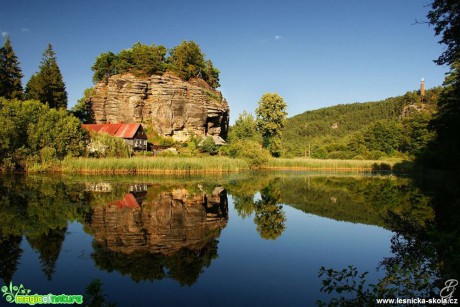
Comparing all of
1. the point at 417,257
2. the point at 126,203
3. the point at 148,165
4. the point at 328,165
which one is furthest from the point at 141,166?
the point at 417,257

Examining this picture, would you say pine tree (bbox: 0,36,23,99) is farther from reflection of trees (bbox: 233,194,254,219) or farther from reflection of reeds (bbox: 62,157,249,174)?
reflection of trees (bbox: 233,194,254,219)

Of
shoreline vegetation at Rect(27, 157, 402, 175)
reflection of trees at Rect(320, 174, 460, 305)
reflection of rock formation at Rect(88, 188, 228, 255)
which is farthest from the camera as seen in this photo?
shoreline vegetation at Rect(27, 157, 402, 175)

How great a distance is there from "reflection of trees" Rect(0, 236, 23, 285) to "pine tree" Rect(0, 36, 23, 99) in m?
41.5

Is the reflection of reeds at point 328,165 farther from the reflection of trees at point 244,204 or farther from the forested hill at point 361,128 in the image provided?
the reflection of trees at point 244,204

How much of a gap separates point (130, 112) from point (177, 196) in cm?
3972

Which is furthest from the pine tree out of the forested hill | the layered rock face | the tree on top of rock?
the forested hill

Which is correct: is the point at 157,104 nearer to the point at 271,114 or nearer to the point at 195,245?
the point at 271,114

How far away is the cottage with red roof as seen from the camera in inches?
1848

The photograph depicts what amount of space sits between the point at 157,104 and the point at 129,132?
860cm

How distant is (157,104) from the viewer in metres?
54.1

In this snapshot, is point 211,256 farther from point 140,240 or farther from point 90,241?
point 90,241

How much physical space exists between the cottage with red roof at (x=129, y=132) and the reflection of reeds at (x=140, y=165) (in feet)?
40.3

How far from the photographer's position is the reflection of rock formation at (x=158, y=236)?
7.79 meters

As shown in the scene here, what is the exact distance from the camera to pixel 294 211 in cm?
1627
